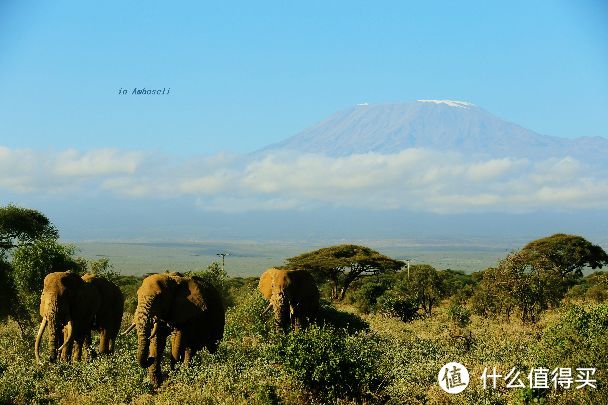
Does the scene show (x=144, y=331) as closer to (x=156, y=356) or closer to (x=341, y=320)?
(x=156, y=356)

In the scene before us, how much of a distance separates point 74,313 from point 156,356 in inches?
218

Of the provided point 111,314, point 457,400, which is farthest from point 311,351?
point 111,314

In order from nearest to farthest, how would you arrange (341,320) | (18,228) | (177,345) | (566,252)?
(177,345) < (341,320) < (18,228) < (566,252)

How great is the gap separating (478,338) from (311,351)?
40.3 feet

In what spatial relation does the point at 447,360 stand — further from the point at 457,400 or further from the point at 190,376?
the point at 190,376

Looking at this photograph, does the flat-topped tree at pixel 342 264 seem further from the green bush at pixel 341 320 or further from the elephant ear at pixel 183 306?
the elephant ear at pixel 183 306

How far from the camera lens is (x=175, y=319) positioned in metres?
18.6

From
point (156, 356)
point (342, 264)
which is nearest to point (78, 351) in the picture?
point (156, 356)

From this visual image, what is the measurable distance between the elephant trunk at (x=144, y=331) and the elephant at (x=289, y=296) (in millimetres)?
7738

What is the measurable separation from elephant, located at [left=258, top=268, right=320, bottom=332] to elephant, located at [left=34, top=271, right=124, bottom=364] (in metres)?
5.43

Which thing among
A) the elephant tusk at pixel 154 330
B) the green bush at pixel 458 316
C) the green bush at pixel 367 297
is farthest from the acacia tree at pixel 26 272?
the green bush at pixel 367 297

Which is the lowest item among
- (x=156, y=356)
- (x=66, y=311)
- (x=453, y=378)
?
(x=453, y=378)

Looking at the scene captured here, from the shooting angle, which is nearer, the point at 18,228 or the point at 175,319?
the point at 175,319

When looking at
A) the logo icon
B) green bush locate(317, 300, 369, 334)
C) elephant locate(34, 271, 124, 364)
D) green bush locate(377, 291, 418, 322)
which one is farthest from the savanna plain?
green bush locate(377, 291, 418, 322)
